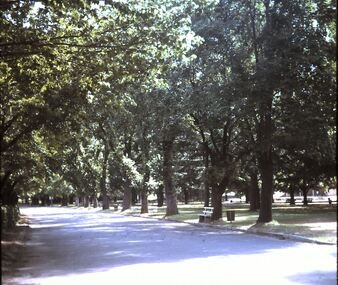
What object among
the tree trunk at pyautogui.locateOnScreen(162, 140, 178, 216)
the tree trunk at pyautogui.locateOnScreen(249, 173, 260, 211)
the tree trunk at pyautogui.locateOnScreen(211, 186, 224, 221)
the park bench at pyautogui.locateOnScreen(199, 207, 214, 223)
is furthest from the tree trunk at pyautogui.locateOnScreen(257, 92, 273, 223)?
the tree trunk at pyautogui.locateOnScreen(249, 173, 260, 211)

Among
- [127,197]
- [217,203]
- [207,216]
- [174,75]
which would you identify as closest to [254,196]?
[127,197]

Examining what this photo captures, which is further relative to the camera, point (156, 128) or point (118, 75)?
point (156, 128)

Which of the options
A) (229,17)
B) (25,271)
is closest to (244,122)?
(229,17)

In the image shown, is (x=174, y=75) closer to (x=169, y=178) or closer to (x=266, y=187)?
(x=266, y=187)

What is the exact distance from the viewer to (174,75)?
28.8 m

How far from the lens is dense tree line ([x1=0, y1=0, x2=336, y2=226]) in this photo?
45.3ft

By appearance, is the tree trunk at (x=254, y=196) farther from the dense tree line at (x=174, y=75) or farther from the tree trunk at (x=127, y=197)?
the tree trunk at (x=127, y=197)

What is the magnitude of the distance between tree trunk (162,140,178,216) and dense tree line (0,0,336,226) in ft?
2.80

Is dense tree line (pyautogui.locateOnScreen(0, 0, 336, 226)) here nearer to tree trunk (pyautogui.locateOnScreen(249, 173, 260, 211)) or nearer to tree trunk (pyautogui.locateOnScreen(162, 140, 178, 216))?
tree trunk (pyautogui.locateOnScreen(162, 140, 178, 216))

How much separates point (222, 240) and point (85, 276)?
8299 millimetres

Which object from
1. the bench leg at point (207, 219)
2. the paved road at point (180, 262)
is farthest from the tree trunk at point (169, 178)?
the paved road at point (180, 262)

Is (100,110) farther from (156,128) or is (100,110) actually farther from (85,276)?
(156,128)

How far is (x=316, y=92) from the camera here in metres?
21.2

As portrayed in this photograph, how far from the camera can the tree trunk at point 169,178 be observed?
38812mm
